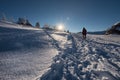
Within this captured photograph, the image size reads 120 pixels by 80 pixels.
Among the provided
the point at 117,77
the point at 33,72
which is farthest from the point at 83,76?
the point at 33,72

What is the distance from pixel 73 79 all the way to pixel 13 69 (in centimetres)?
245

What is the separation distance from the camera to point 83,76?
467 cm

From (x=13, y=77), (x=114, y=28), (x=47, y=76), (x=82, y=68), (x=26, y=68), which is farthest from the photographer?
(x=114, y=28)

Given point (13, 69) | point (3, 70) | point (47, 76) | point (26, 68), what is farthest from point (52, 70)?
point (3, 70)

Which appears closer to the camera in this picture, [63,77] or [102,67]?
[63,77]

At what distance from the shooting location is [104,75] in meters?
4.82

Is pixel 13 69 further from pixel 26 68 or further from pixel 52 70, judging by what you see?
pixel 52 70

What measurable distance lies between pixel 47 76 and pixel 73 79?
101cm

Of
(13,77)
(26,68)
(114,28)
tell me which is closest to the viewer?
(13,77)

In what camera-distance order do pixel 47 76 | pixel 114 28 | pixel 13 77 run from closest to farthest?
pixel 13 77 < pixel 47 76 < pixel 114 28

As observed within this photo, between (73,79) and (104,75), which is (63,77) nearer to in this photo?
(73,79)

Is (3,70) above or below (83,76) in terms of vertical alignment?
above

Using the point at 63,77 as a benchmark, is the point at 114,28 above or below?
above

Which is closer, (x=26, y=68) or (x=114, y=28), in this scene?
(x=26, y=68)
